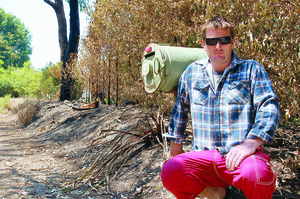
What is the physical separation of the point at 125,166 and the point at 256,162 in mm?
2793

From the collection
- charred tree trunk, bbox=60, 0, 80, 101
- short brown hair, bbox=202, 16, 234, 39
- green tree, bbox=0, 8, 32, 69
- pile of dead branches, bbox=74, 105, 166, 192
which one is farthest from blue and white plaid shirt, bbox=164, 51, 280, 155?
green tree, bbox=0, 8, 32, 69

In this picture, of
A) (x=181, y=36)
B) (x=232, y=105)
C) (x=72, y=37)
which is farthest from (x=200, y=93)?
(x=72, y=37)

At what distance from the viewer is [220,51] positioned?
83.1 inches

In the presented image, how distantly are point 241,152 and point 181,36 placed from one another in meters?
2.99

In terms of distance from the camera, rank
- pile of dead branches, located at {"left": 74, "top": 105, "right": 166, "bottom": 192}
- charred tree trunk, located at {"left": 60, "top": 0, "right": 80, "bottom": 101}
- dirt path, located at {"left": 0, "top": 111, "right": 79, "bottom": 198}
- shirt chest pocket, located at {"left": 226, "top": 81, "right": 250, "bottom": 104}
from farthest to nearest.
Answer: charred tree trunk, located at {"left": 60, "top": 0, "right": 80, "bottom": 101} < pile of dead branches, located at {"left": 74, "top": 105, "right": 166, "bottom": 192} < dirt path, located at {"left": 0, "top": 111, "right": 79, "bottom": 198} < shirt chest pocket, located at {"left": 226, "top": 81, "right": 250, "bottom": 104}

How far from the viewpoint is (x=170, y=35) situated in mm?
4652

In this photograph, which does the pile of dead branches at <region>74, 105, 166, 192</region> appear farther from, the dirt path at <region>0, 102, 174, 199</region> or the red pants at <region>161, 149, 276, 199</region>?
the red pants at <region>161, 149, 276, 199</region>

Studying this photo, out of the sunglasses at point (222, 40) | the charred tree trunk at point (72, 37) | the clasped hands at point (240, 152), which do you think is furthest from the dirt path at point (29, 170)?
the charred tree trunk at point (72, 37)

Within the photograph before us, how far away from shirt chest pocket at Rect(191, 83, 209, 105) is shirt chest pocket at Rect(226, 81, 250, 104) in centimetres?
20

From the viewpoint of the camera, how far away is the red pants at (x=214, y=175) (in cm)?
174

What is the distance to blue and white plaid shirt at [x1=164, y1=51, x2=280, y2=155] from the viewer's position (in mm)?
1817

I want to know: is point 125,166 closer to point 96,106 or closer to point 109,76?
point 109,76

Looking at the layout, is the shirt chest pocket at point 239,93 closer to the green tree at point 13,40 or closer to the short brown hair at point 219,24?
the short brown hair at point 219,24

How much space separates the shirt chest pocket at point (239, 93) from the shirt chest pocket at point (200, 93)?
196 mm
